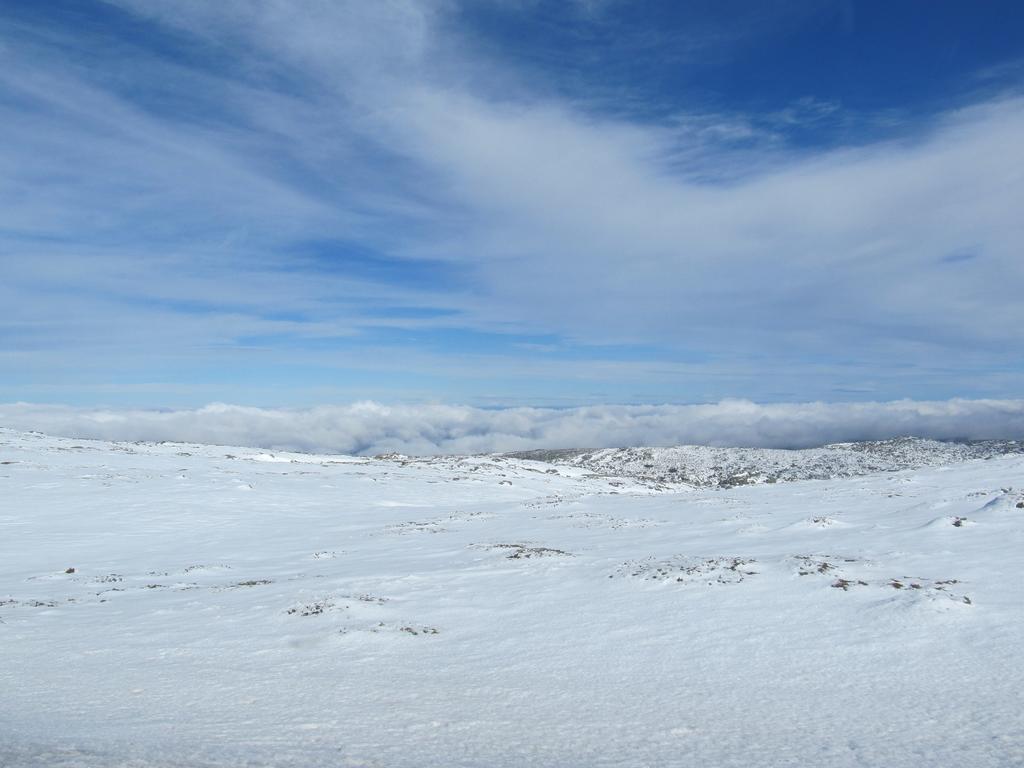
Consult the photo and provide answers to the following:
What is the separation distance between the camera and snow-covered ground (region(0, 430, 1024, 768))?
7.73 metres

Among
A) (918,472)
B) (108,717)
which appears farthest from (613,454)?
(108,717)

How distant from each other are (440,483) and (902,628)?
4186 centimetres

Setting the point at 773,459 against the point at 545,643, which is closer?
the point at 545,643

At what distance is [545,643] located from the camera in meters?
12.1

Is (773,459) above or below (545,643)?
above

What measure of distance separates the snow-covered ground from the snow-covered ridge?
100556 mm

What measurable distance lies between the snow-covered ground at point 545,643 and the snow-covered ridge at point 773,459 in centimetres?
10056

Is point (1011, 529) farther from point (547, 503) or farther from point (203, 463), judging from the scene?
point (203, 463)

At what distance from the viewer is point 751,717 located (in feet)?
27.9

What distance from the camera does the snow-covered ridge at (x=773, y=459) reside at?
132 meters

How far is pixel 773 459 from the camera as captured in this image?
15338 centimetres

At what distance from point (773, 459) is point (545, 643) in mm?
152218

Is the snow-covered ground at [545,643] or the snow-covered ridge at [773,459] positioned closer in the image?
the snow-covered ground at [545,643]

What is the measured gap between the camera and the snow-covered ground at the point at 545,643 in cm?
773
